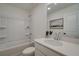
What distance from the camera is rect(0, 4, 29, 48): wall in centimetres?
244

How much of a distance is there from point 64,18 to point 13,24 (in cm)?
217

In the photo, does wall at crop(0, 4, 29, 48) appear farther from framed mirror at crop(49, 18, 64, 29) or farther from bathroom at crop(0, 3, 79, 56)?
framed mirror at crop(49, 18, 64, 29)

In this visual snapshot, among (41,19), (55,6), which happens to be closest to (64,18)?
(55,6)

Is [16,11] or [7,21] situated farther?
[16,11]

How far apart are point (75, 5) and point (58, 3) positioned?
0.54 metres

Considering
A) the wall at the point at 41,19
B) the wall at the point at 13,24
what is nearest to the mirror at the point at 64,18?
the wall at the point at 41,19

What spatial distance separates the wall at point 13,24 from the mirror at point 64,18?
148 centimetres

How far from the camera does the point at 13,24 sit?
2.69 metres

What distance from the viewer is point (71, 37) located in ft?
4.45

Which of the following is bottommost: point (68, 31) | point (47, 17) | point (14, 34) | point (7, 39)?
point (7, 39)

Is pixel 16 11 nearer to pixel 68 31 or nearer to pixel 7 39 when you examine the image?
pixel 7 39

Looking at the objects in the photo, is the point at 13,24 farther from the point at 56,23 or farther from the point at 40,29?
the point at 56,23

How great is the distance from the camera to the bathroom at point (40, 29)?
50.1 inches

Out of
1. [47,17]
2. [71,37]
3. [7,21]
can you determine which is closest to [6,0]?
[7,21]
